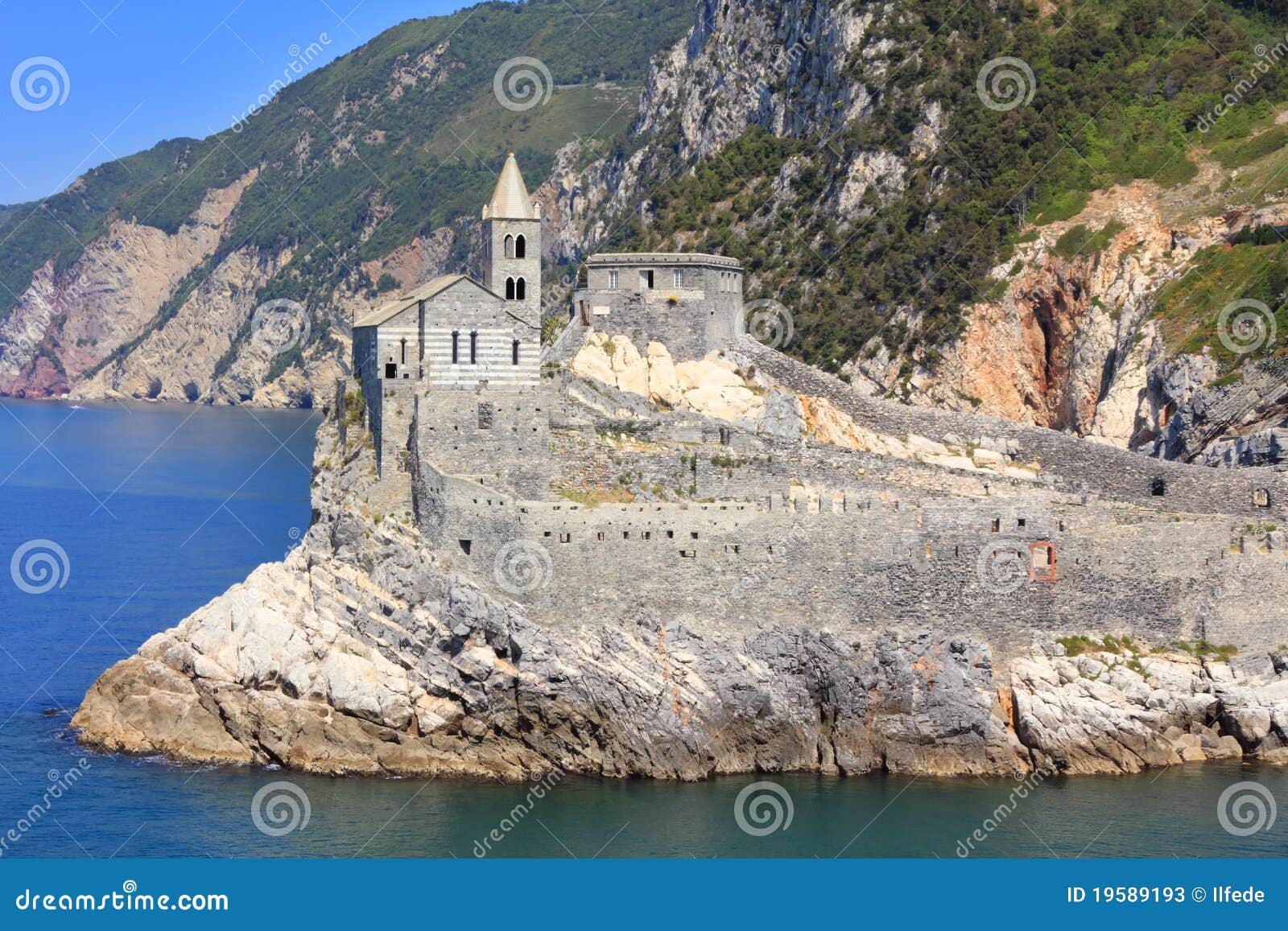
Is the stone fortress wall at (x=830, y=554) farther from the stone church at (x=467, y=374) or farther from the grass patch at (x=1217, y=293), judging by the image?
the grass patch at (x=1217, y=293)

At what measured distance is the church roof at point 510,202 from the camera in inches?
2552

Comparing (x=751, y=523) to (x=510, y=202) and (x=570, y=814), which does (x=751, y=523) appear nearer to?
(x=570, y=814)

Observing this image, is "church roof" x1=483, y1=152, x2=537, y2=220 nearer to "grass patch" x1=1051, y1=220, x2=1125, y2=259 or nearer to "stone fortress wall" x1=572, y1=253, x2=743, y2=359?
"stone fortress wall" x1=572, y1=253, x2=743, y2=359

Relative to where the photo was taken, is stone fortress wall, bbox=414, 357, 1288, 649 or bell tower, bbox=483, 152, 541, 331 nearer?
stone fortress wall, bbox=414, 357, 1288, 649

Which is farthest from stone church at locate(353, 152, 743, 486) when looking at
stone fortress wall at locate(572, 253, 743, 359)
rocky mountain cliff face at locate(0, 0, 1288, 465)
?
rocky mountain cliff face at locate(0, 0, 1288, 465)

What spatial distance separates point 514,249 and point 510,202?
1.49m

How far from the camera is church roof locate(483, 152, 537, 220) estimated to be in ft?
213

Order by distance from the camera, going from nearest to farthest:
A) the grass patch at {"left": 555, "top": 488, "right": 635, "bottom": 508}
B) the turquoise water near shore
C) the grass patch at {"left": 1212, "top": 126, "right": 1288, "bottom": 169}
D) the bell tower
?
the turquoise water near shore < the grass patch at {"left": 555, "top": 488, "right": 635, "bottom": 508} < the bell tower < the grass patch at {"left": 1212, "top": 126, "right": 1288, "bottom": 169}

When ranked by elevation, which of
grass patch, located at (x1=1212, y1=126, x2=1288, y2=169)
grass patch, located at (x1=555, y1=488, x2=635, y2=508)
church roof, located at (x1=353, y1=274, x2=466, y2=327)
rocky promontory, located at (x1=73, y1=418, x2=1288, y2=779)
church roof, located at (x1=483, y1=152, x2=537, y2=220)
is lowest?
rocky promontory, located at (x1=73, y1=418, x2=1288, y2=779)

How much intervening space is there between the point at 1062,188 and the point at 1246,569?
36515mm

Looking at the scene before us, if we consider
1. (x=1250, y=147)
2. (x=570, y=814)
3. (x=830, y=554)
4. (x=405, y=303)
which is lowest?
(x=570, y=814)

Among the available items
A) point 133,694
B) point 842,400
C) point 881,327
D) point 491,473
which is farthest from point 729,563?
point 881,327

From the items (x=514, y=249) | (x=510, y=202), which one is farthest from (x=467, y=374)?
(x=510, y=202)

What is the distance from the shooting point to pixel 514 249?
65.0 metres
